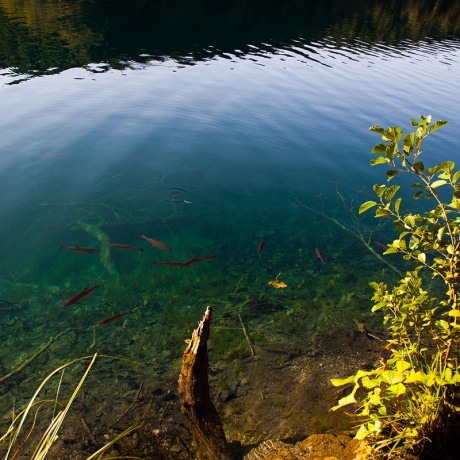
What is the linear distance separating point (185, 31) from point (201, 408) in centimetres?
3099

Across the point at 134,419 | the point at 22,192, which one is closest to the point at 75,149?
the point at 22,192

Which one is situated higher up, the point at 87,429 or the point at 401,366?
the point at 401,366

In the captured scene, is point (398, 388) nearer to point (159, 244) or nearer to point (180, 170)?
point (159, 244)

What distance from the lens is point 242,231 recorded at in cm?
933

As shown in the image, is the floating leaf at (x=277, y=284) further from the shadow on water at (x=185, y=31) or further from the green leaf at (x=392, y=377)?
the shadow on water at (x=185, y=31)

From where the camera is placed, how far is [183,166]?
11.8 m

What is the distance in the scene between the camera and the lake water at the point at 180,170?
283 inches

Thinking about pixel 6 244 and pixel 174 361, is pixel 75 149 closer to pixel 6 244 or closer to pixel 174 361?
pixel 6 244

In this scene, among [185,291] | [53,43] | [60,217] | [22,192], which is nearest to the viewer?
[185,291]

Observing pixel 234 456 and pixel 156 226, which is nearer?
pixel 234 456

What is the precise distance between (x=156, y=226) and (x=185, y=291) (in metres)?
2.41

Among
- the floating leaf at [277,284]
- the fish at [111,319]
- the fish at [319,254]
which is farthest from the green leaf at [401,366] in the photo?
the fish at [319,254]

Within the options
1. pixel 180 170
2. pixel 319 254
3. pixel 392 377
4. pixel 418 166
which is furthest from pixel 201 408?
pixel 180 170

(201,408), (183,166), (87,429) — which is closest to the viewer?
(201,408)
